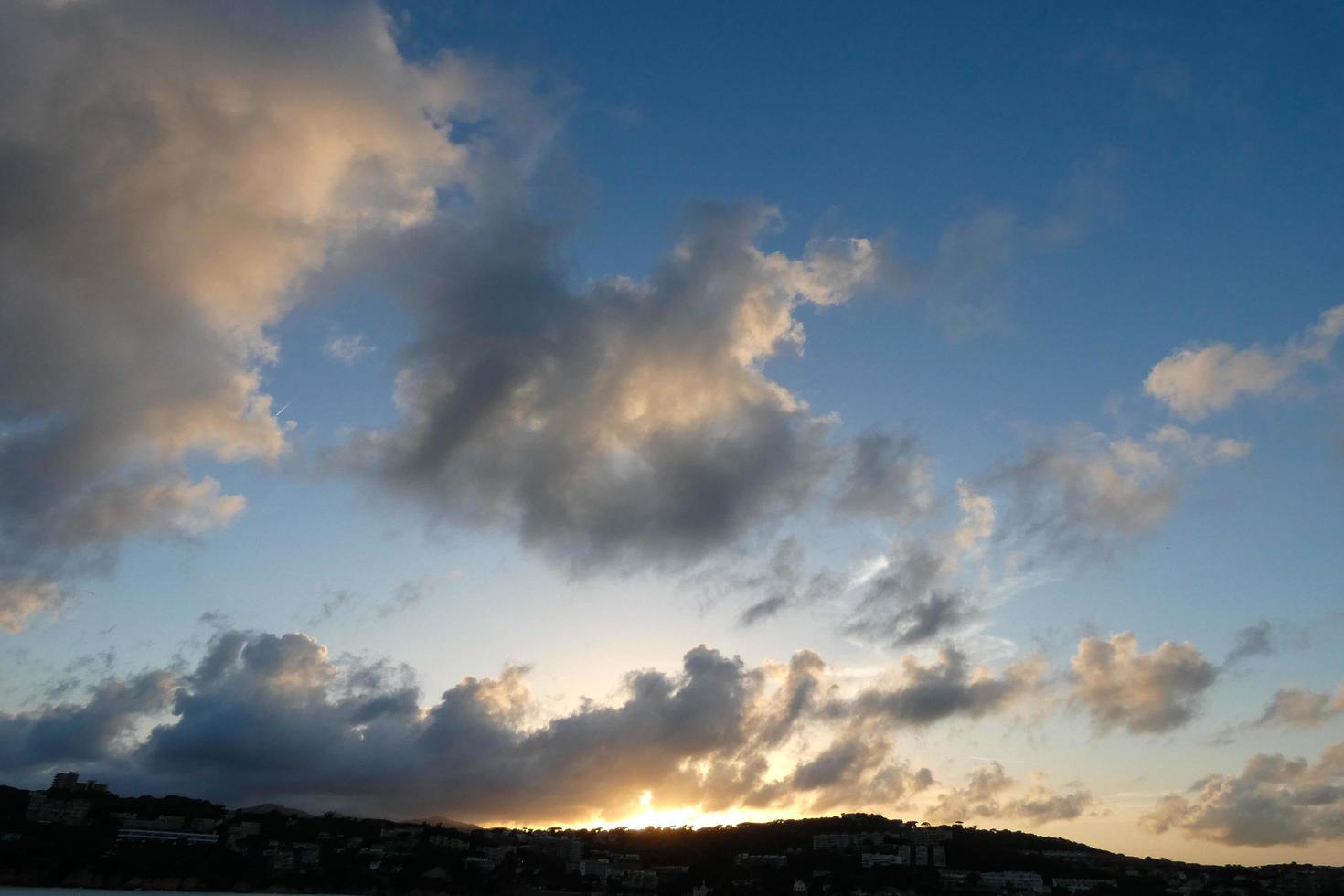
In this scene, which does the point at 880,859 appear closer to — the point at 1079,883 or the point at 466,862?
the point at 1079,883

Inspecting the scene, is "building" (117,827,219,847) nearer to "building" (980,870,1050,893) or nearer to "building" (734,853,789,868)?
"building" (734,853,789,868)

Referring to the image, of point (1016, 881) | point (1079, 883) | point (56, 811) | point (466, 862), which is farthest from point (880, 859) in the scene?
point (56, 811)

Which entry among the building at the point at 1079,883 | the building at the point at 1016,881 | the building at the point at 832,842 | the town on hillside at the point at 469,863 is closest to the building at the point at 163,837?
the town on hillside at the point at 469,863

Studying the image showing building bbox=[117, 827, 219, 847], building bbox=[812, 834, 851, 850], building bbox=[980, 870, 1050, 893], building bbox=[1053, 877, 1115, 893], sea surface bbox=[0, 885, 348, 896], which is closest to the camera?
sea surface bbox=[0, 885, 348, 896]

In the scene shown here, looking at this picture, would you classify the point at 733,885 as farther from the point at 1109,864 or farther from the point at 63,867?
the point at 63,867

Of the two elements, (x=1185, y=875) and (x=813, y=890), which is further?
(x=1185, y=875)

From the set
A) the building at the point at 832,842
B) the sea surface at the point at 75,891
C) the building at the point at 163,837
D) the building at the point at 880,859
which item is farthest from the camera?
the building at the point at 832,842

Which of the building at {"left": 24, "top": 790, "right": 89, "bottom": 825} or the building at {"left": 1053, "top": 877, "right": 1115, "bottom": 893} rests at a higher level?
the building at {"left": 24, "top": 790, "right": 89, "bottom": 825}

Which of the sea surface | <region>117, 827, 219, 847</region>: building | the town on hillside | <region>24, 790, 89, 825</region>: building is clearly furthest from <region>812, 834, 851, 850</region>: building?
<region>24, 790, 89, 825</region>: building

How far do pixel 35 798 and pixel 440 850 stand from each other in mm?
67197

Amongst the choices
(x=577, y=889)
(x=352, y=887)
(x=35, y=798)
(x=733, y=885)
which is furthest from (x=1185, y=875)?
(x=35, y=798)

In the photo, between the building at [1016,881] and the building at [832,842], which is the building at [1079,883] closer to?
the building at [1016,881]

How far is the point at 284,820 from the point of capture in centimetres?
17625

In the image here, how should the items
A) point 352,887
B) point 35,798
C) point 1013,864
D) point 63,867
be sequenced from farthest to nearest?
point 1013,864, point 352,887, point 35,798, point 63,867
